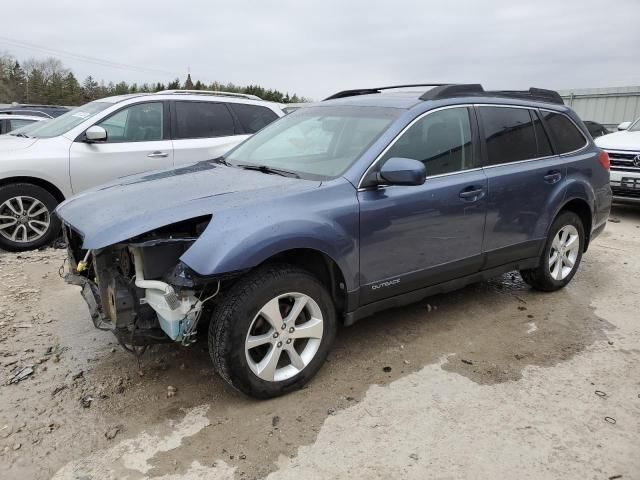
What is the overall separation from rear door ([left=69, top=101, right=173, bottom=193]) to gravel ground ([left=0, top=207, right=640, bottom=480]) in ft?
6.35

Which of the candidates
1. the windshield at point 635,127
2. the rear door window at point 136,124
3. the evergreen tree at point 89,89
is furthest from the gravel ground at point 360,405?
the evergreen tree at point 89,89

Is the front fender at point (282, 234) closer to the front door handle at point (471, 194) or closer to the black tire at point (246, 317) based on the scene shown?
the black tire at point (246, 317)

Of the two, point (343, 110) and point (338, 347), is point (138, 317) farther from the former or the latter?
point (343, 110)

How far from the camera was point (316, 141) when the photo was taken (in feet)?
12.6

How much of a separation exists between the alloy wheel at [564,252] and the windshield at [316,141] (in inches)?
85.5

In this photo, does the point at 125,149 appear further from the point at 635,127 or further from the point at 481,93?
the point at 635,127

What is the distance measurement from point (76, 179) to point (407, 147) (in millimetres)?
4043

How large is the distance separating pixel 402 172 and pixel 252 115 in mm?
4361

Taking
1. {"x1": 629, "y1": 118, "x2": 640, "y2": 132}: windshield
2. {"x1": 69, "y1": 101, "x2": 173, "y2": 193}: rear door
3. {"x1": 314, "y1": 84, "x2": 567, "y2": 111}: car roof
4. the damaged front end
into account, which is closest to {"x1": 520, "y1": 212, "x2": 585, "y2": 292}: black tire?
{"x1": 314, "y1": 84, "x2": 567, "y2": 111}: car roof

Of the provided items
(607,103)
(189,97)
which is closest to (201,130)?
(189,97)

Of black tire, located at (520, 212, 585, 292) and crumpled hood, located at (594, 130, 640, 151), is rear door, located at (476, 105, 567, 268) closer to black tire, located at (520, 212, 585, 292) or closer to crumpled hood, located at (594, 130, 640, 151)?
black tire, located at (520, 212, 585, 292)

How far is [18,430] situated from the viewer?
9.06ft

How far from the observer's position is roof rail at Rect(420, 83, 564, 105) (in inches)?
150

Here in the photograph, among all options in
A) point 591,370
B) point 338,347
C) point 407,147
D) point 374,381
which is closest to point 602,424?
point 591,370
